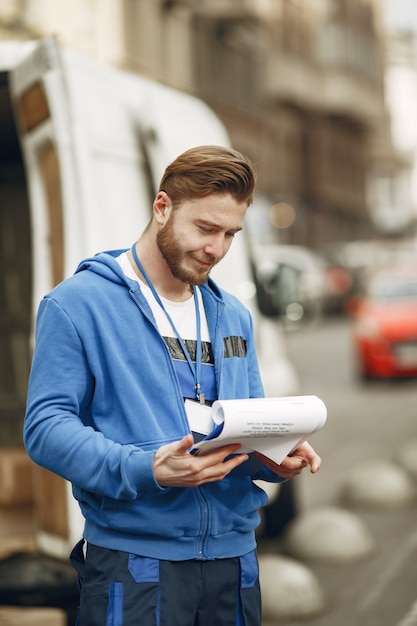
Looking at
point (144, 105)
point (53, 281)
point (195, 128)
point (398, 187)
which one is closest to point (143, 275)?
point (53, 281)

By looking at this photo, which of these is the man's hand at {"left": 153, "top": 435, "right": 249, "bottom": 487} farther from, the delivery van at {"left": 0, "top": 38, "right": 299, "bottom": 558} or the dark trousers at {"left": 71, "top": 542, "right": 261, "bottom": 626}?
the delivery van at {"left": 0, "top": 38, "right": 299, "bottom": 558}

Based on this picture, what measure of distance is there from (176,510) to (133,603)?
0.24 m

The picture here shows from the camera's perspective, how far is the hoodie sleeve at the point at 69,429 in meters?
2.63

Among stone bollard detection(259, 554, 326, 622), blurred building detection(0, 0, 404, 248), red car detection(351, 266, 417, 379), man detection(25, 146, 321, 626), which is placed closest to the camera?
man detection(25, 146, 321, 626)

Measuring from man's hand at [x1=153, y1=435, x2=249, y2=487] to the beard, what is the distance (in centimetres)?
45

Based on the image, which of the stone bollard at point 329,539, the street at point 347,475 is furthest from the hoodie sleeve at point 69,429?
the stone bollard at point 329,539

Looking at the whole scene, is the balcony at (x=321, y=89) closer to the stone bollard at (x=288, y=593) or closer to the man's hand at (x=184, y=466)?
the stone bollard at (x=288, y=593)

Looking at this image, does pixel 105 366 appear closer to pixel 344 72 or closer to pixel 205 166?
pixel 205 166

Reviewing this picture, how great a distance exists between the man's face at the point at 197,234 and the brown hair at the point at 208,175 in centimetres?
2

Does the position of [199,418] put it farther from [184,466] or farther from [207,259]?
[207,259]

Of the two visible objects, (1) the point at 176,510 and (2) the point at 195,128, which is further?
(2) the point at 195,128

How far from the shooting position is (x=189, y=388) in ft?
9.33

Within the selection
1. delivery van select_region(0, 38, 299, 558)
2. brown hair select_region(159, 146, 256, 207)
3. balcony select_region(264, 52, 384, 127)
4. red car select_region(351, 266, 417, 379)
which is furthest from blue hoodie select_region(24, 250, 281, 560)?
balcony select_region(264, 52, 384, 127)

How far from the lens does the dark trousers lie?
273cm
